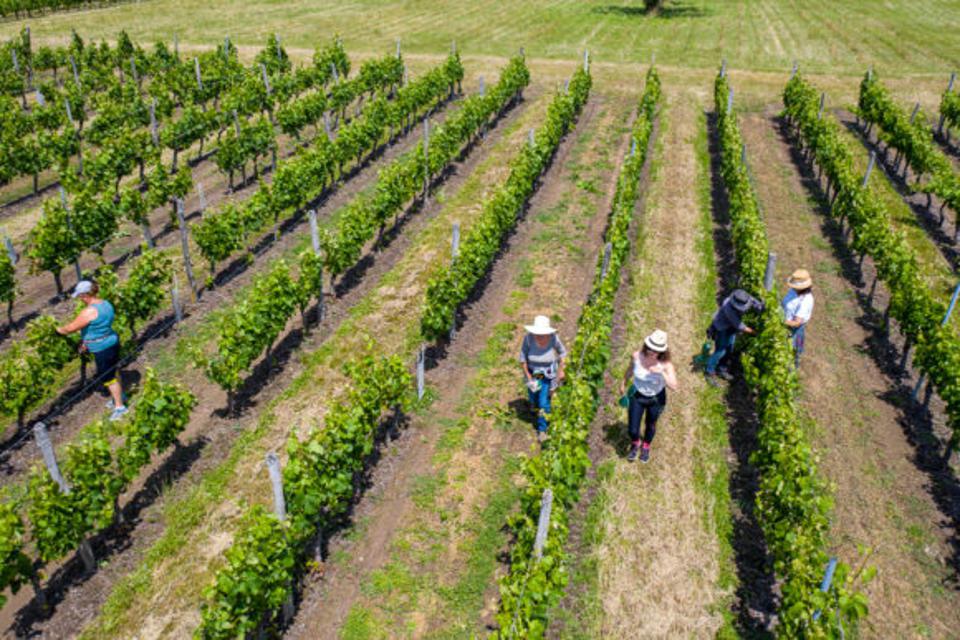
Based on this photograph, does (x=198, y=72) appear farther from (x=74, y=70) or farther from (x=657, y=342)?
(x=657, y=342)

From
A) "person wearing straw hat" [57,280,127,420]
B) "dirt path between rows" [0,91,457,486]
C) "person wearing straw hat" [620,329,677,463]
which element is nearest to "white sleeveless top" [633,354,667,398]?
"person wearing straw hat" [620,329,677,463]

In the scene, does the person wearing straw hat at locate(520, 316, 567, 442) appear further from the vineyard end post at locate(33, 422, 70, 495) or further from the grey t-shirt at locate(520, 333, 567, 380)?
the vineyard end post at locate(33, 422, 70, 495)

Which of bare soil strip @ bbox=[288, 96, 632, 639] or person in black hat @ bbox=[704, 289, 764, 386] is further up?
person in black hat @ bbox=[704, 289, 764, 386]

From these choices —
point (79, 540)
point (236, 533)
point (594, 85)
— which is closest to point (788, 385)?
point (236, 533)

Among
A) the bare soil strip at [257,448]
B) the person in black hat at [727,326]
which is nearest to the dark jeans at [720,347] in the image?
the person in black hat at [727,326]

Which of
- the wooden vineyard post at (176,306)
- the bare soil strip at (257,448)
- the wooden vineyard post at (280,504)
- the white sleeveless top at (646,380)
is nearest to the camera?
the wooden vineyard post at (280,504)

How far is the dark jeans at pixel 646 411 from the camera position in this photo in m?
8.77

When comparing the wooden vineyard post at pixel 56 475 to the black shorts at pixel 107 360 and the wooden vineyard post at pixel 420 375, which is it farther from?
the wooden vineyard post at pixel 420 375

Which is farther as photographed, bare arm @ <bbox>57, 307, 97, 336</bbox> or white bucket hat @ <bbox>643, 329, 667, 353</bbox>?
bare arm @ <bbox>57, 307, 97, 336</bbox>

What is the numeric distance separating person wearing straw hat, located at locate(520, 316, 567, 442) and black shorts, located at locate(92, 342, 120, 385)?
6194 mm

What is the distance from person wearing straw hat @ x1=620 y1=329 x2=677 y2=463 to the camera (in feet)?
27.8

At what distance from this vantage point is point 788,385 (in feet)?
30.2

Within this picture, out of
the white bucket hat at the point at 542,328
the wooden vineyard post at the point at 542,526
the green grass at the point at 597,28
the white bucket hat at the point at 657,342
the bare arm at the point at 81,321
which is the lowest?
the wooden vineyard post at the point at 542,526

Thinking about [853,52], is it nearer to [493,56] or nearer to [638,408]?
[493,56]
